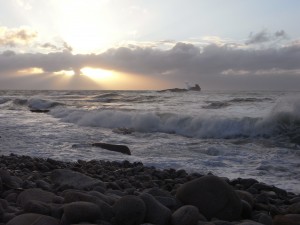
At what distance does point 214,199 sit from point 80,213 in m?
1.34

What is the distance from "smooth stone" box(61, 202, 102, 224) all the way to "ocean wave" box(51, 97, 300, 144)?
1034 centimetres

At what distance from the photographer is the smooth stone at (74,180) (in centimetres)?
473

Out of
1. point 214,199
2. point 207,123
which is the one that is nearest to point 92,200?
point 214,199

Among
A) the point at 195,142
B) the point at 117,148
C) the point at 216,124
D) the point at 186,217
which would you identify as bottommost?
the point at 195,142

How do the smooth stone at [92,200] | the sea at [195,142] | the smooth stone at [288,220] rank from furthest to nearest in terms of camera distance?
1. the sea at [195,142]
2. the smooth stone at [288,220]
3. the smooth stone at [92,200]

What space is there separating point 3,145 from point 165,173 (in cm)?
582

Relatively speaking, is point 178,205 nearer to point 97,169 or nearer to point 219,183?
point 219,183

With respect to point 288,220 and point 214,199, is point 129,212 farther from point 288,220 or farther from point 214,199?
point 288,220

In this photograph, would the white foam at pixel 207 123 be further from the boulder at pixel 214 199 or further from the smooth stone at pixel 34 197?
the smooth stone at pixel 34 197

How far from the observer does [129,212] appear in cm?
318

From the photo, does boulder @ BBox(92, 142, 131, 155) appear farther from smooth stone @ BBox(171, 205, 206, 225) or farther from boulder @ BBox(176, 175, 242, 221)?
smooth stone @ BBox(171, 205, 206, 225)

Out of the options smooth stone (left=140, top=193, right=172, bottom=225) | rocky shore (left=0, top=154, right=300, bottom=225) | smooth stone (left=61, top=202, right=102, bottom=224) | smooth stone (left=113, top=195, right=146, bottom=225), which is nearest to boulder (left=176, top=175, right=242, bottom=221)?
rocky shore (left=0, top=154, right=300, bottom=225)

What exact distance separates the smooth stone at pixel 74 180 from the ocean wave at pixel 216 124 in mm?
8971

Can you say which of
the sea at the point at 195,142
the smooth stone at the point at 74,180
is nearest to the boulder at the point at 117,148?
the sea at the point at 195,142
